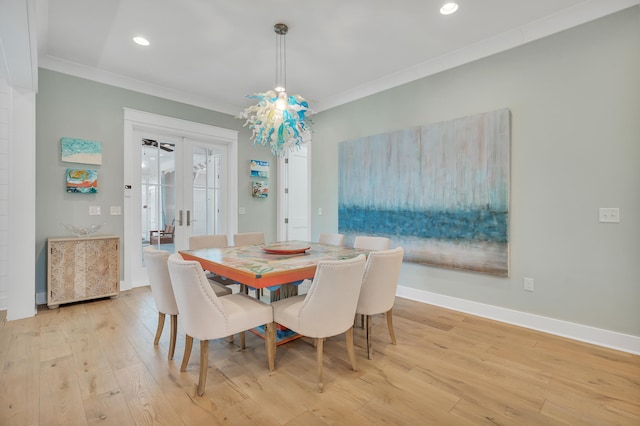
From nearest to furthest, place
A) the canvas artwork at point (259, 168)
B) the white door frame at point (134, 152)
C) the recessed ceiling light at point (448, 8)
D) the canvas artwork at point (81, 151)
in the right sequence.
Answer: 1. the recessed ceiling light at point (448, 8)
2. the canvas artwork at point (81, 151)
3. the white door frame at point (134, 152)
4. the canvas artwork at point (259, 168)

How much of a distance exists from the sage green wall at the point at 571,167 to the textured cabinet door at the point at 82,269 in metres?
4.05

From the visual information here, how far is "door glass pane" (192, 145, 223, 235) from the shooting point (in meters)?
4.73

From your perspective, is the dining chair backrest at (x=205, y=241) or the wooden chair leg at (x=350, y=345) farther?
the dining chair backrest at (x=205, y=241)

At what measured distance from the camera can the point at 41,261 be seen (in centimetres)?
339

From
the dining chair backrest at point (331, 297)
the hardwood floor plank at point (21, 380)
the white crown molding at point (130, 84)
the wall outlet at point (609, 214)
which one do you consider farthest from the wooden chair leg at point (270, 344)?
the white crown molding at point (130, 84)

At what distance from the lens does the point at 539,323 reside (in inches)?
109

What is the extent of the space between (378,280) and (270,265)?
79 cm

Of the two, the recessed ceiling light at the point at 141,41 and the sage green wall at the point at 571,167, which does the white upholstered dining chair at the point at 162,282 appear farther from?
the sage green wall at the point at 571,167

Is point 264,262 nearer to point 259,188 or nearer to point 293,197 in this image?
point 259,188

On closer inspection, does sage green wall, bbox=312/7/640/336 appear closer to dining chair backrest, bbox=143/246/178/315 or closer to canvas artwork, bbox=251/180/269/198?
dining chair backrest, bbox=143/246/178/315

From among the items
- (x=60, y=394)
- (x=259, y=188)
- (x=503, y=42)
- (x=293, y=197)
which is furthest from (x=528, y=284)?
(x=259, y=188)

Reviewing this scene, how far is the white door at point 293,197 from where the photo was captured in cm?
551

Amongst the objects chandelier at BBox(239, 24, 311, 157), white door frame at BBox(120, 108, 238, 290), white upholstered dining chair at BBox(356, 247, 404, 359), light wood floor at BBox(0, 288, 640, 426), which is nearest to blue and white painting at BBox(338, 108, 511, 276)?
light wood floor at BBox(0, 288, 640, 426)

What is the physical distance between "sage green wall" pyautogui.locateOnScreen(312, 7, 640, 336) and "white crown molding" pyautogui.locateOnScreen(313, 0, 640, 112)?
0.20 feet
